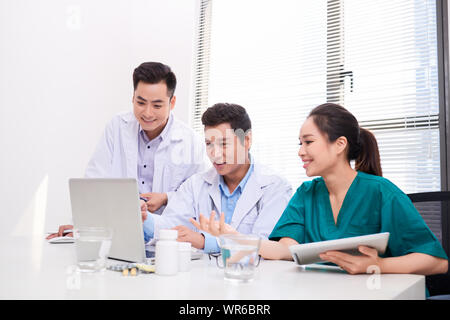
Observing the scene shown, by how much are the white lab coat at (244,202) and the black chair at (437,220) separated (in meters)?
0.48

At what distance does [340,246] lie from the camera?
0.94 metres

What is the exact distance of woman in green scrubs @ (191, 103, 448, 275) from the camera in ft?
3.54

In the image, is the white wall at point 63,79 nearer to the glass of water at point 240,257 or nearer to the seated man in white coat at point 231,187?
the seated man in white coat at point 231,187

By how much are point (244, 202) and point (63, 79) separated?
189 centimetres

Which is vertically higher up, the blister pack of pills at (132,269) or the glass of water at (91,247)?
the glass of water at (91,247)

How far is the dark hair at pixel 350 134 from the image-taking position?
1.31 metres

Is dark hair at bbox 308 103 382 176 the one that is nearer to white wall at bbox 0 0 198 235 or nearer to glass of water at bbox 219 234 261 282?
glass of water at bbox 219 234 261 282

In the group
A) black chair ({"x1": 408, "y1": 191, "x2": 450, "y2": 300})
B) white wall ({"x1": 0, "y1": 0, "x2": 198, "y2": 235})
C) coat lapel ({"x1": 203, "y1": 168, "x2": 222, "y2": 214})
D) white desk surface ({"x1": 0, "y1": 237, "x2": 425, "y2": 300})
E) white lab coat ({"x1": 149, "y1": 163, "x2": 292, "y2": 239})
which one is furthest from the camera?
white wall ({"x1": 0, "y1": 0, "x2": 198, "y2": 235})

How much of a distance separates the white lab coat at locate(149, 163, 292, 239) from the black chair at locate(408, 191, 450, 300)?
478 mm

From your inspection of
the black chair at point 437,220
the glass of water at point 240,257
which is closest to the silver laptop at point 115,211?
the glass of water at point 240,257

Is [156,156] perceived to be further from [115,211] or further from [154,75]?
[115,211]

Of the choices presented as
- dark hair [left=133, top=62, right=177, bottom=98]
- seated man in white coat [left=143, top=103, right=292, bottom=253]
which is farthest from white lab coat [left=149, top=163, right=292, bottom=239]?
dark hair [left=133, top=62, right=177, bottom=98]
